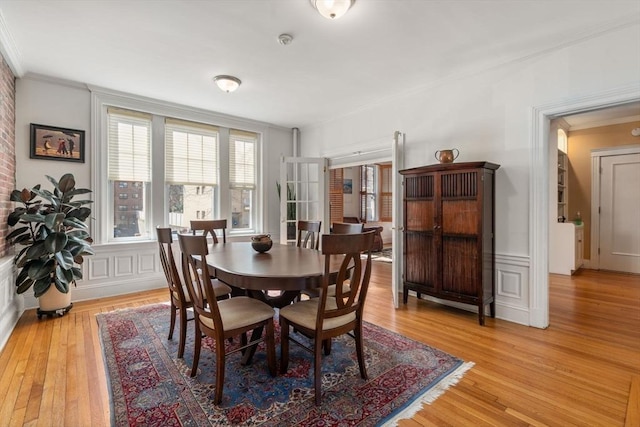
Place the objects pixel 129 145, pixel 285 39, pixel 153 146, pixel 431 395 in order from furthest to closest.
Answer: pixel 153 146 → pixel 129 145 → pixel 285 39 → pixel 431 395

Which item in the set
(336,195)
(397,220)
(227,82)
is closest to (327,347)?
(397,220)

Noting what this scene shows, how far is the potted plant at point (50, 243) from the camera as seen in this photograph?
9.82ft

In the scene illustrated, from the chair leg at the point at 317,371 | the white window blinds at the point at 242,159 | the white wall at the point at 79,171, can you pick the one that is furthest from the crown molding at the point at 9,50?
the chair leg at the point at 317,371

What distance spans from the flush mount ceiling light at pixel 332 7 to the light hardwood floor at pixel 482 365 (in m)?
2.66

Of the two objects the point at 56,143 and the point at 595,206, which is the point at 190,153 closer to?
the point at 56,143

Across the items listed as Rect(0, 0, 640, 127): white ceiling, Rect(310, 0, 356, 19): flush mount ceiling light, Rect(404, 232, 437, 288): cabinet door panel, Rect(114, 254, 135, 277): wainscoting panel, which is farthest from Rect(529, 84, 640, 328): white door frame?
Rect(114, 254, 135, 277): wainscoting panel

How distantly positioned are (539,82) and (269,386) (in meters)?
3.57

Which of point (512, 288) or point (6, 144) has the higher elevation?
point (6, 144)

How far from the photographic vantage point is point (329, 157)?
525 centimetres

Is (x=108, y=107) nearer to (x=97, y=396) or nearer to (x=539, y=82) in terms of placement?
(x=97, y=396)

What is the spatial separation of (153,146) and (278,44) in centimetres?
259

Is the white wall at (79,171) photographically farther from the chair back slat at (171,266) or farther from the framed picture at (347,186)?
the framed picture at (347,186)

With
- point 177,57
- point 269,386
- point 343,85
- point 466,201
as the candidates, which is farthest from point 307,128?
point 269,386

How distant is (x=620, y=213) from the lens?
537cm
